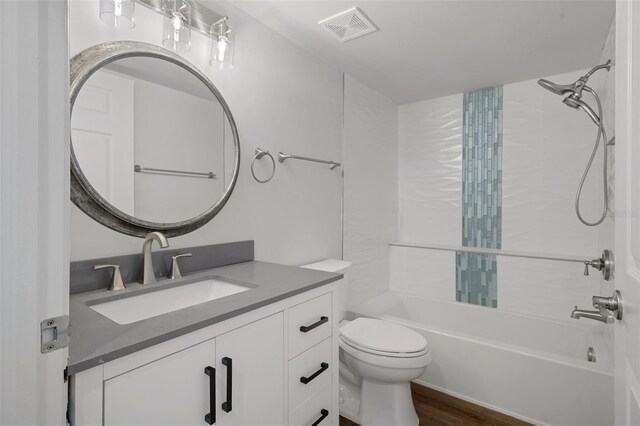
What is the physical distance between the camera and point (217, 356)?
92cm

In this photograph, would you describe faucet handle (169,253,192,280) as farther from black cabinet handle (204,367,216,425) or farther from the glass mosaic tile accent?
the glass mosaic tile accent

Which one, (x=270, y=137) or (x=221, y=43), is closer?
(x=221, y=43)

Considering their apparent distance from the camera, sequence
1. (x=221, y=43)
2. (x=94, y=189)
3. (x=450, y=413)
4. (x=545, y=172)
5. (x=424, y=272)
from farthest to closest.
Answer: (x=424, y=272) → (x=545, y=172) → (x=450, y=413) → (x=221, y=43) → (x=94, y=189)

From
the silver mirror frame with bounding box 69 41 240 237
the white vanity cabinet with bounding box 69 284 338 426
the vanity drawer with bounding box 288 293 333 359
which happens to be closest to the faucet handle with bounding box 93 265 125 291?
the silver mirror frame with bounding box 69 41 240 237

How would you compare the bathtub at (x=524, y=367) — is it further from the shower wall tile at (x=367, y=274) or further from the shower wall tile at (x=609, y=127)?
the shower wall tile at (x=609, y=127)

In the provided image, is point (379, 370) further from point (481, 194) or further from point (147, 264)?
point (481, 194)

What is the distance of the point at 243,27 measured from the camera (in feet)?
5.66

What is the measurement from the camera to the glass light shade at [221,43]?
60.8 inches

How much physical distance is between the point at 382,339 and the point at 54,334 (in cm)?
158

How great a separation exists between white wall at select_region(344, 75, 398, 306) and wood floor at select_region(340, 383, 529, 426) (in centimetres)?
80

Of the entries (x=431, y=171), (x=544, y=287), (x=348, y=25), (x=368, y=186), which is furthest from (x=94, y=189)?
(x=544, y=287)

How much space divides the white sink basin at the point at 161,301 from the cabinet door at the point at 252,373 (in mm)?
252

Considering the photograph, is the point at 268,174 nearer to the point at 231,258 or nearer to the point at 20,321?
the point at 231,258

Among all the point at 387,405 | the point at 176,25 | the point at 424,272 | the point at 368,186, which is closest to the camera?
the point at 176,25
